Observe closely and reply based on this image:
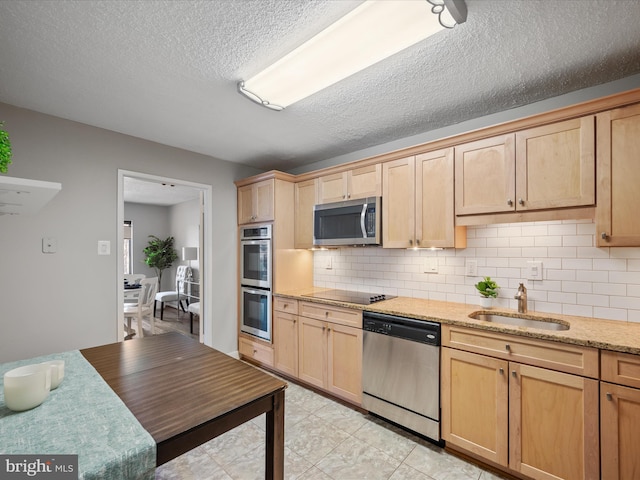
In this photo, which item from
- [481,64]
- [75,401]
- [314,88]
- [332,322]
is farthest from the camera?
[332,322]

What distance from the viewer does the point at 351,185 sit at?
291 centimetres

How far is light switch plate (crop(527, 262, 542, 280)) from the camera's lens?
7.14ft

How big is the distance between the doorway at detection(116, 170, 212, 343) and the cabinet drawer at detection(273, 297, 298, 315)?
2.74 feet

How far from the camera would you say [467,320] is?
1.96 m

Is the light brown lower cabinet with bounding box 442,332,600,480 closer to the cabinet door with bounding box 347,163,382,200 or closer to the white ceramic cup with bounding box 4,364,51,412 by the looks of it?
the cabinet door with bounding box 347,163,382,200

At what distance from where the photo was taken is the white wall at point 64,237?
7.41 feet

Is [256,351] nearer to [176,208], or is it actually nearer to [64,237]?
[64,237]

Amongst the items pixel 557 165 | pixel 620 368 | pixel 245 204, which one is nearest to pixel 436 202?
pixel 557 165

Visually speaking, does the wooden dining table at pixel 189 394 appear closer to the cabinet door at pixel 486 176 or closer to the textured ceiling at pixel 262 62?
the textured ceiling at pixel 262 62

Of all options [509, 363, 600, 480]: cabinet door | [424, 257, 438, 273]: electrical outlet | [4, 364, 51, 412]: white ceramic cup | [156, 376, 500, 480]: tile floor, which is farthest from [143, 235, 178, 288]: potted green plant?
Result: [509, 363, 600, 480]: cabinet door

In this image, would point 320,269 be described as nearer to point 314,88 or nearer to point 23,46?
point 314,88

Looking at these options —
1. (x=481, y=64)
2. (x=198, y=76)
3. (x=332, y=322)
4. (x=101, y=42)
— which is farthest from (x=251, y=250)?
(x=481, y=64)

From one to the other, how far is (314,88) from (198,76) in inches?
28.4

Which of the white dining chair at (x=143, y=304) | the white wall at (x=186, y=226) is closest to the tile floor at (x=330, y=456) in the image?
the white dining chair at (x=143, y=304)
